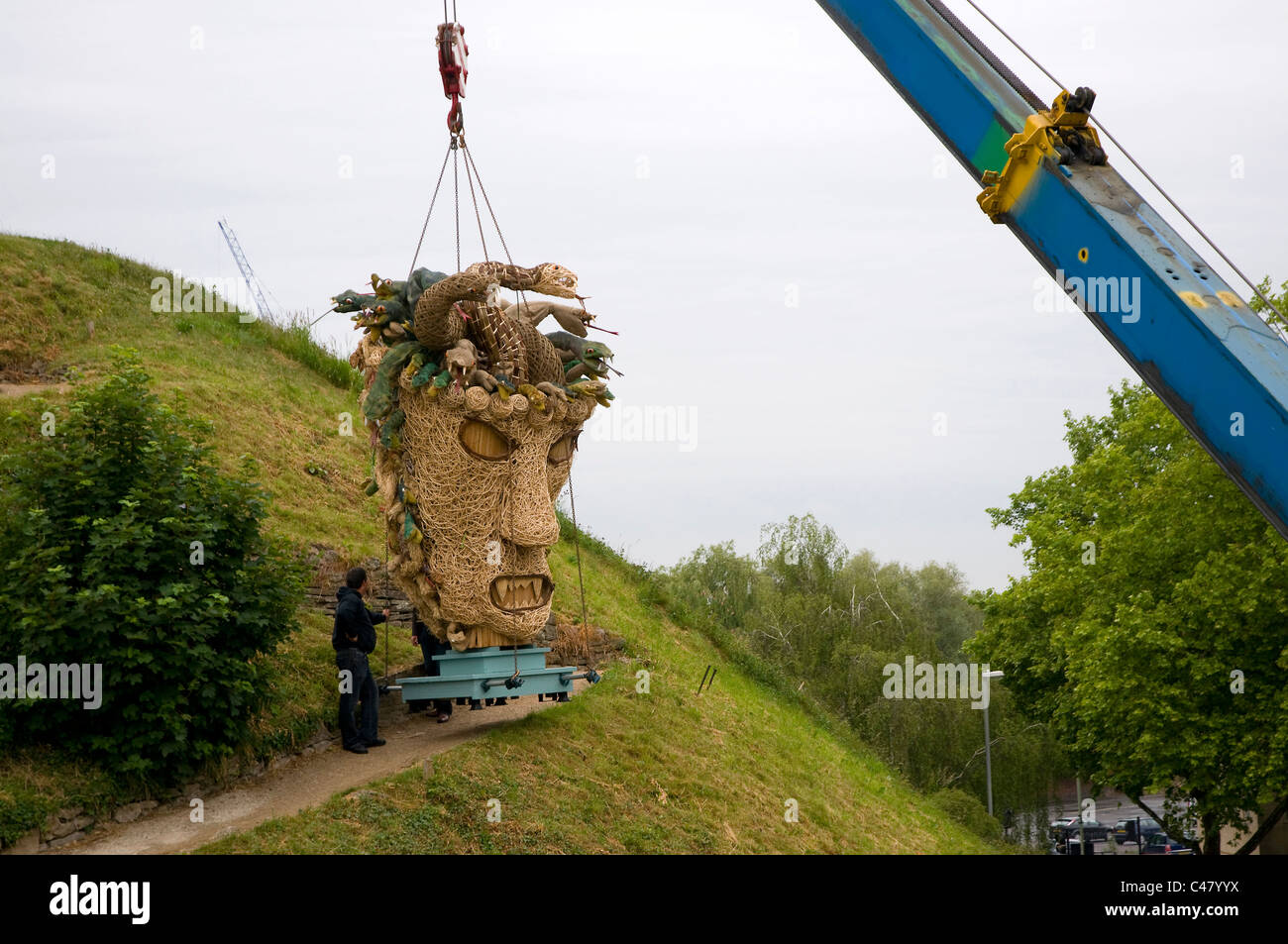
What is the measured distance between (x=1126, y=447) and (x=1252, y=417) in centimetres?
2348

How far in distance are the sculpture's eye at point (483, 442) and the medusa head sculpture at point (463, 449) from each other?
1cm

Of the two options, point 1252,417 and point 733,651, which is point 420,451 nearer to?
point 1252,417

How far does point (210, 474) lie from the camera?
12805mm

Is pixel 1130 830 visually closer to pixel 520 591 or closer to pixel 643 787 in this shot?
pixel 643 787

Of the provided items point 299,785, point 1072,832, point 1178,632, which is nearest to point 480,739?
point 299,785

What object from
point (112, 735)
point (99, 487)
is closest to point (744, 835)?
point (112, 735)
